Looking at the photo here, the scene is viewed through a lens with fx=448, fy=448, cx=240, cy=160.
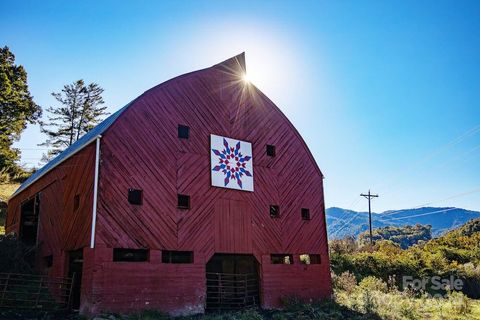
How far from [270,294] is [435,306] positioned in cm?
884

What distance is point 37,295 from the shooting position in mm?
15508

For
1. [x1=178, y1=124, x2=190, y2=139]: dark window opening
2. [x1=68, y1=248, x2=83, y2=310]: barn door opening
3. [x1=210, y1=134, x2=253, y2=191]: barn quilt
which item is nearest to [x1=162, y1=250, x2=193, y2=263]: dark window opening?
[x1=210, y1=134, x2=253, y2=191]: barn quilt

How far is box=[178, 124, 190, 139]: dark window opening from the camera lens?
18.2 meters

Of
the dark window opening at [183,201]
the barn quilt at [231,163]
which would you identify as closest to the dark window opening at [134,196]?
the dark window opening at [183,201]

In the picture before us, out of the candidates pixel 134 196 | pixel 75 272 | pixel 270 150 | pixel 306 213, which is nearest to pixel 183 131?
pixel 134 196

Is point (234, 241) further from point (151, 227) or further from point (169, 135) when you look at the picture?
point (169, 135)

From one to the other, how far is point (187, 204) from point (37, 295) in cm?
611

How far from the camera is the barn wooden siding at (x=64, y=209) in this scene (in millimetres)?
15921

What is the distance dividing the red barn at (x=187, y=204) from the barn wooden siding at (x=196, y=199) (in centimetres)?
4

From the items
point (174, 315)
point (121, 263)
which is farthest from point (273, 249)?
point (121, 263)

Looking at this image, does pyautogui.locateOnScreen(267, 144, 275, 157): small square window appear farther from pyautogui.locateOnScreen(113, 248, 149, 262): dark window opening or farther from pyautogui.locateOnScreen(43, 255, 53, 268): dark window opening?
pyautogui.locateOnScreen(43, 255, 53, 268): dark window opening

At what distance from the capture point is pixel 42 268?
19328 millimetres

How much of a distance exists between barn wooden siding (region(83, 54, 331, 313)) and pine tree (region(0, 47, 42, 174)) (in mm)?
19458

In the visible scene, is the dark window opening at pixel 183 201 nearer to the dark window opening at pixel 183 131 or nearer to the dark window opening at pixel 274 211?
the dark window opening at pixel 183 131
